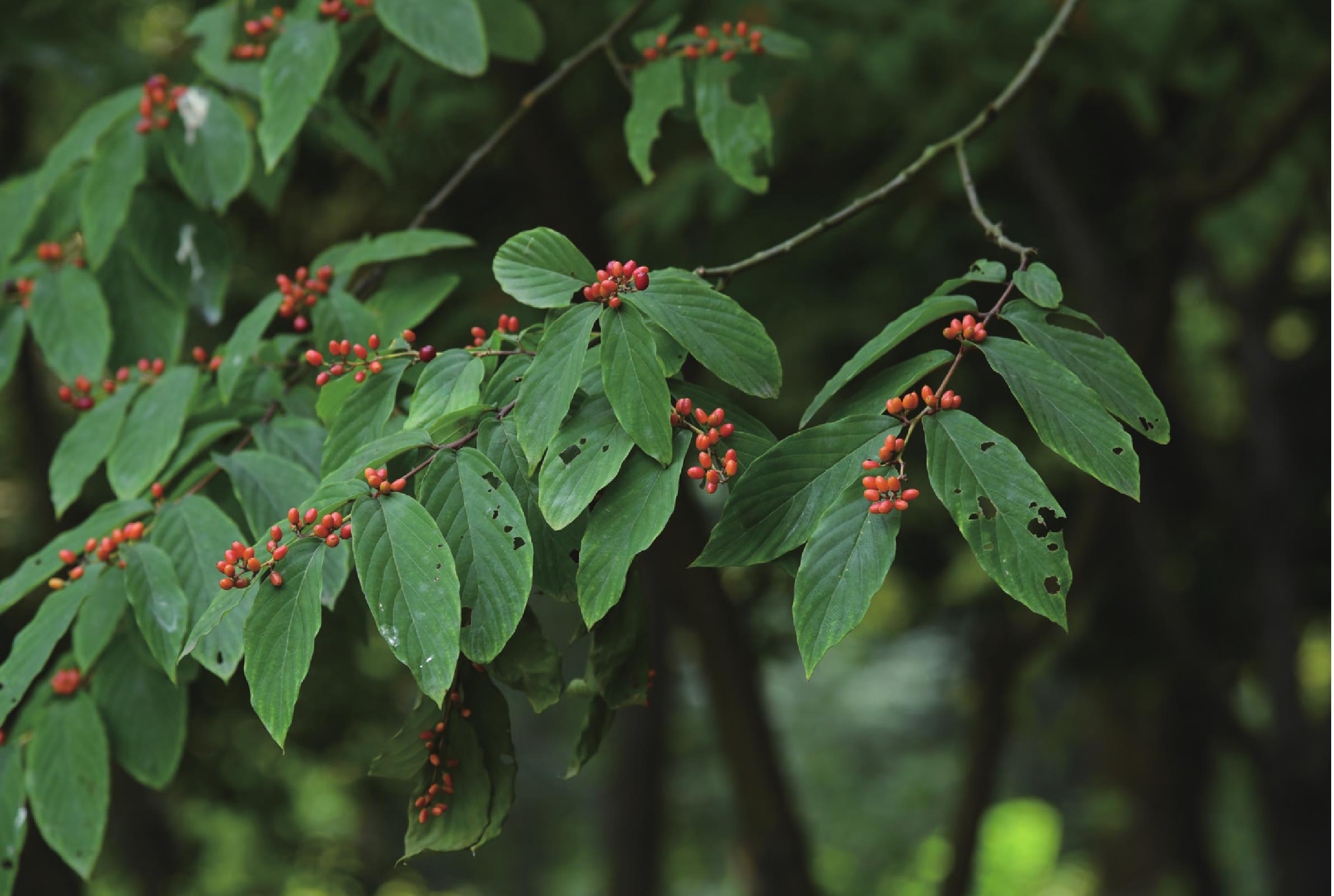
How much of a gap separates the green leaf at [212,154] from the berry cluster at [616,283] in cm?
103

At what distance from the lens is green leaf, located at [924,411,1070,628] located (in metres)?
1.01

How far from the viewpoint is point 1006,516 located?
1.02 metres

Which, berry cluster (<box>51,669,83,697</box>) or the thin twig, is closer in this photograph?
the thin twig

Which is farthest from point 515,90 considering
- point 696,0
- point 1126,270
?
point 1126,270

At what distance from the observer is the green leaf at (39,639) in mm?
1352

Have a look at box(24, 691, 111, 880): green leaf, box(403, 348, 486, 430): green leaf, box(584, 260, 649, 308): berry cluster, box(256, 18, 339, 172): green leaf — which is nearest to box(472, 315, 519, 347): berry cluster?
box(403, 348, 486, 430): green leaf

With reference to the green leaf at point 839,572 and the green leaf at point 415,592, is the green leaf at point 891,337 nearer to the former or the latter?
the green leaf at point 839,572

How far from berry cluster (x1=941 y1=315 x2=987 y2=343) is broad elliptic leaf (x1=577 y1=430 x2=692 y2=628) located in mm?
290

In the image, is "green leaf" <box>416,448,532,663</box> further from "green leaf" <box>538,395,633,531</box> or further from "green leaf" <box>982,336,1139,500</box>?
"green leaf" <box>982,336,1139,500</box>

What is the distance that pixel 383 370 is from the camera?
130 cm

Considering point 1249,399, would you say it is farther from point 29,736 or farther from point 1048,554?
point 29,736

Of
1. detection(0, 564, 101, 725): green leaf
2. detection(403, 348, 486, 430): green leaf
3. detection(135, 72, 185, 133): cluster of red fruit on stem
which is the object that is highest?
detection(135, 72, 185, 133): cluster of red fruit on stem

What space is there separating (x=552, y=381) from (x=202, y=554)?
61 centimetres

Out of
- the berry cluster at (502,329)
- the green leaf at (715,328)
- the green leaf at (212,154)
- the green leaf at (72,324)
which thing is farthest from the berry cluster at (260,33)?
the green leaf at (715,328)
